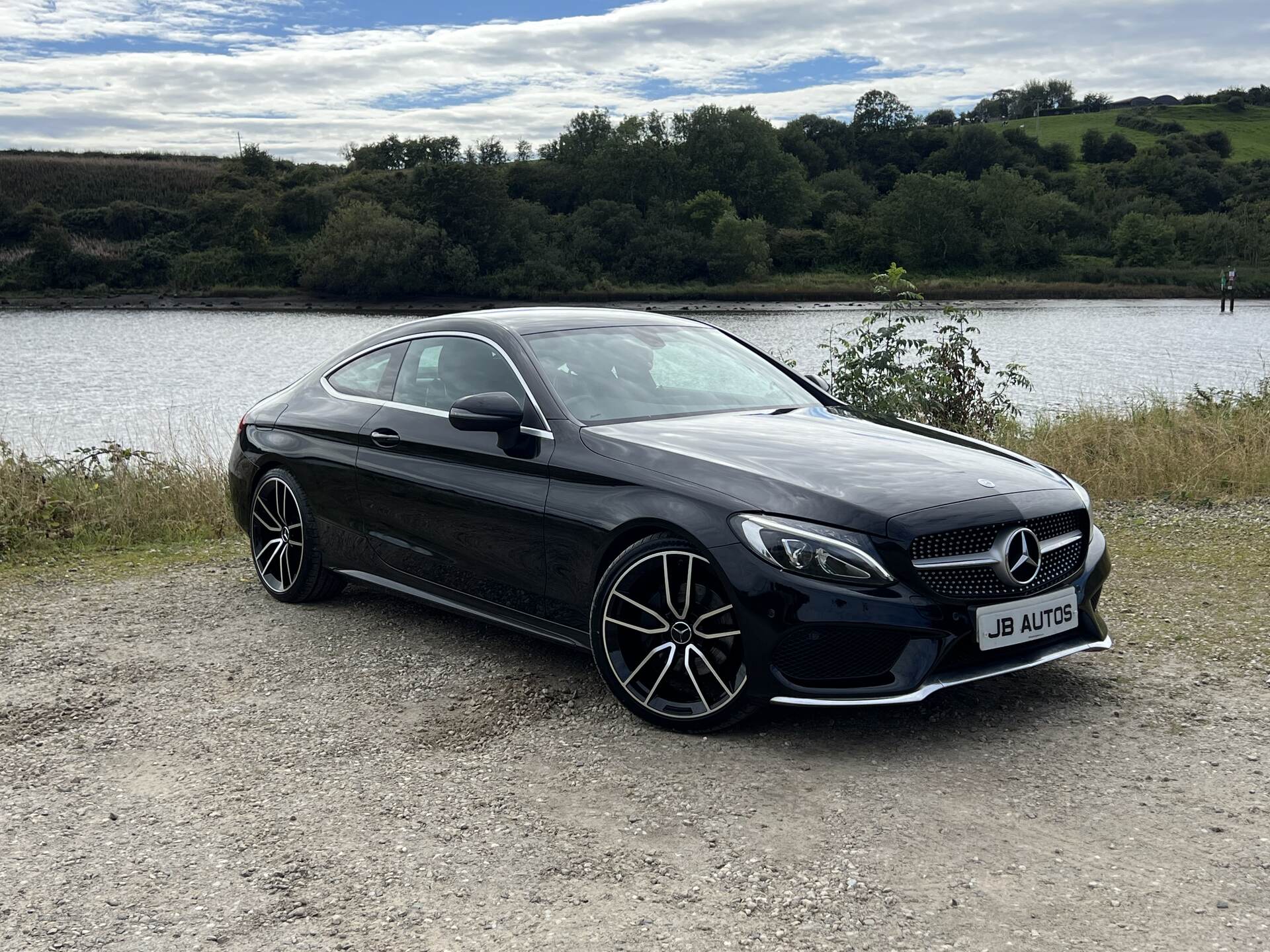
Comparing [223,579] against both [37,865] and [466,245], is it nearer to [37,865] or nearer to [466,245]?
[37,865]

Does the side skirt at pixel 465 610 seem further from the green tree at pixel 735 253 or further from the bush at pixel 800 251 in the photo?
the bush at pixel 800 251

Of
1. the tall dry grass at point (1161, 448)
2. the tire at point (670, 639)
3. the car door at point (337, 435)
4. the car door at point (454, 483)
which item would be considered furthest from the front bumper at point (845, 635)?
the tall dry grass at point (1161, 448)

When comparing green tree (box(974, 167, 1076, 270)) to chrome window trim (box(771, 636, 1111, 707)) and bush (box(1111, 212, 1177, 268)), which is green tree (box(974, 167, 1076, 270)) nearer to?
bush (box(1111, 212, 1177, 268))

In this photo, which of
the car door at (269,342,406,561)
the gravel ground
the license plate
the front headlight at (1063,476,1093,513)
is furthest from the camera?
the car door at (269,342,406,561)

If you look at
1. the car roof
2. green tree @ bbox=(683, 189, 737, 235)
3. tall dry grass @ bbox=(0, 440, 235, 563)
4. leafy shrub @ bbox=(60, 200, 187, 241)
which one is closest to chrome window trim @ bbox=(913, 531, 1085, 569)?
the car roof

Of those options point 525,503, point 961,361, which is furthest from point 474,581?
point 961,361

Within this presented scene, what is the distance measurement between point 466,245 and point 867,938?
3417 inches

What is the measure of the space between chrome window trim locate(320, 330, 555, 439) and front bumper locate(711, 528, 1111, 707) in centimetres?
122

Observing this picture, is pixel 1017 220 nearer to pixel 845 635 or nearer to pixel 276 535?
pixel 276 535

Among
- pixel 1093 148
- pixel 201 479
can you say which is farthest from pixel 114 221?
pixel 1093 148

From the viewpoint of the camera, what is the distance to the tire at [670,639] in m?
4.29

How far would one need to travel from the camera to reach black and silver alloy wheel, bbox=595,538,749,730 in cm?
429

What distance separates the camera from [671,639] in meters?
4.41

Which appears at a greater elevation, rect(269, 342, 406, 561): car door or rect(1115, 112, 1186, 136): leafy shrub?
rect(1115, 112, 1186, 136): leafy shrub
